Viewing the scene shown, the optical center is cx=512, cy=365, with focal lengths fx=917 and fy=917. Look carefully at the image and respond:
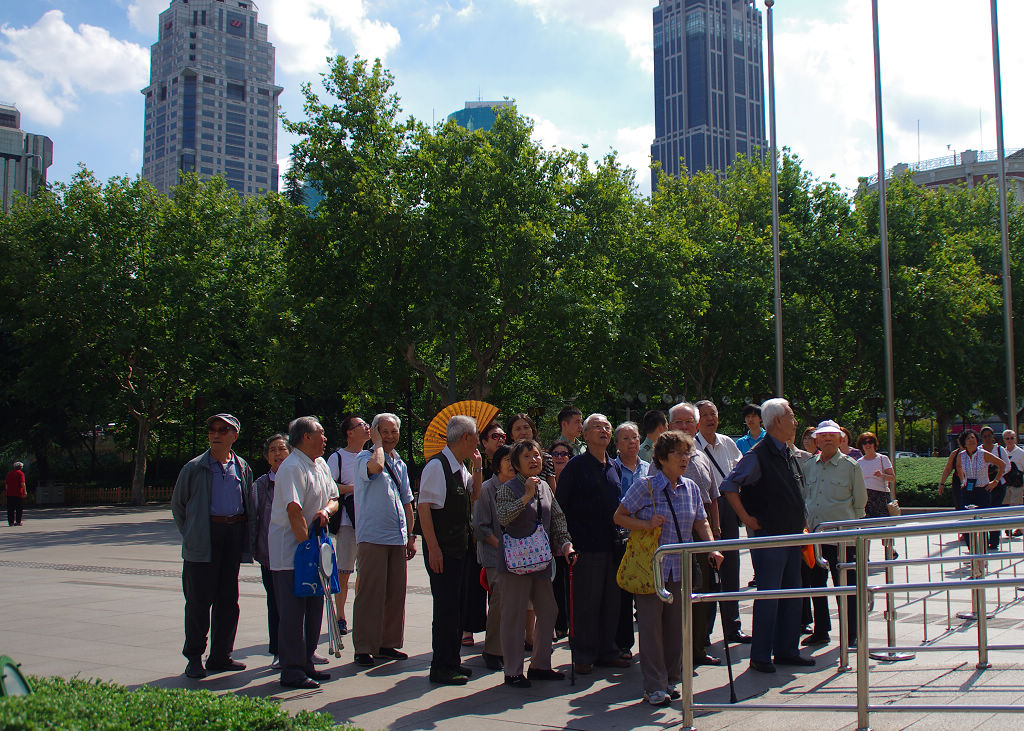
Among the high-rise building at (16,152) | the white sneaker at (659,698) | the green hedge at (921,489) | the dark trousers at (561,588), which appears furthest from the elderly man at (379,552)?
the high-rise building at (16,152)

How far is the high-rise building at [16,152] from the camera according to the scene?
130 m

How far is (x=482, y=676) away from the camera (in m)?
7.07

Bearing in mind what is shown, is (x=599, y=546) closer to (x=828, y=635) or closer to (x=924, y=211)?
(x=828, y=635)

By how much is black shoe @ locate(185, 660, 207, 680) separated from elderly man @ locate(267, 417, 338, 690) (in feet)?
2.49

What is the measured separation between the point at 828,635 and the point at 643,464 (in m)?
2.24

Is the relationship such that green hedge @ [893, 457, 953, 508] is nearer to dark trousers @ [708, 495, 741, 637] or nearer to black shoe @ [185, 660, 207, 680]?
dark trousers @ [708, 495, 741, 637]

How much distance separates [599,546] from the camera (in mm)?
6992

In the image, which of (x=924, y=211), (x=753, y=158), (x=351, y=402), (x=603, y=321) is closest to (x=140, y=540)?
A: (x=603, y=321)

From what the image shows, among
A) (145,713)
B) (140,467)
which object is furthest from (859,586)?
(140,467)

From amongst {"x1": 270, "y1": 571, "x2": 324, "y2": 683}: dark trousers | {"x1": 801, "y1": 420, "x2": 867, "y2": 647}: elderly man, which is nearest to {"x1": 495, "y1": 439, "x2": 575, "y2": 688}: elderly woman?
{"x1": 270, "y1": 571, "x2": 324, "y2": 683}: dark trousers

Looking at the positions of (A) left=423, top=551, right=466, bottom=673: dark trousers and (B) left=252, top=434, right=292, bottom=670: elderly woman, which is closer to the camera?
(A) left=423, top=551, right=466, bottom=673: dark trousers

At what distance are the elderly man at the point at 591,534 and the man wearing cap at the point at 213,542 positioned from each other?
259 cm

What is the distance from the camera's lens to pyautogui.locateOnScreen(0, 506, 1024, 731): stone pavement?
565 centimetres

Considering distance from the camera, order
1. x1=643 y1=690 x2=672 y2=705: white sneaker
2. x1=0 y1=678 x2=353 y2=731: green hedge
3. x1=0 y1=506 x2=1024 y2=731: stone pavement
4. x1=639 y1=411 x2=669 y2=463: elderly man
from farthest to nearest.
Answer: x1=639 y1=411 x2=669 y2=463: elderly man, x1=643 y1=690 x2=672 y2=705: white sneaker, x1=0 y1=506 x2=1024 y2=731: stone pavement, x1=0 y1=678 x2=353 y2=731: green hedge
